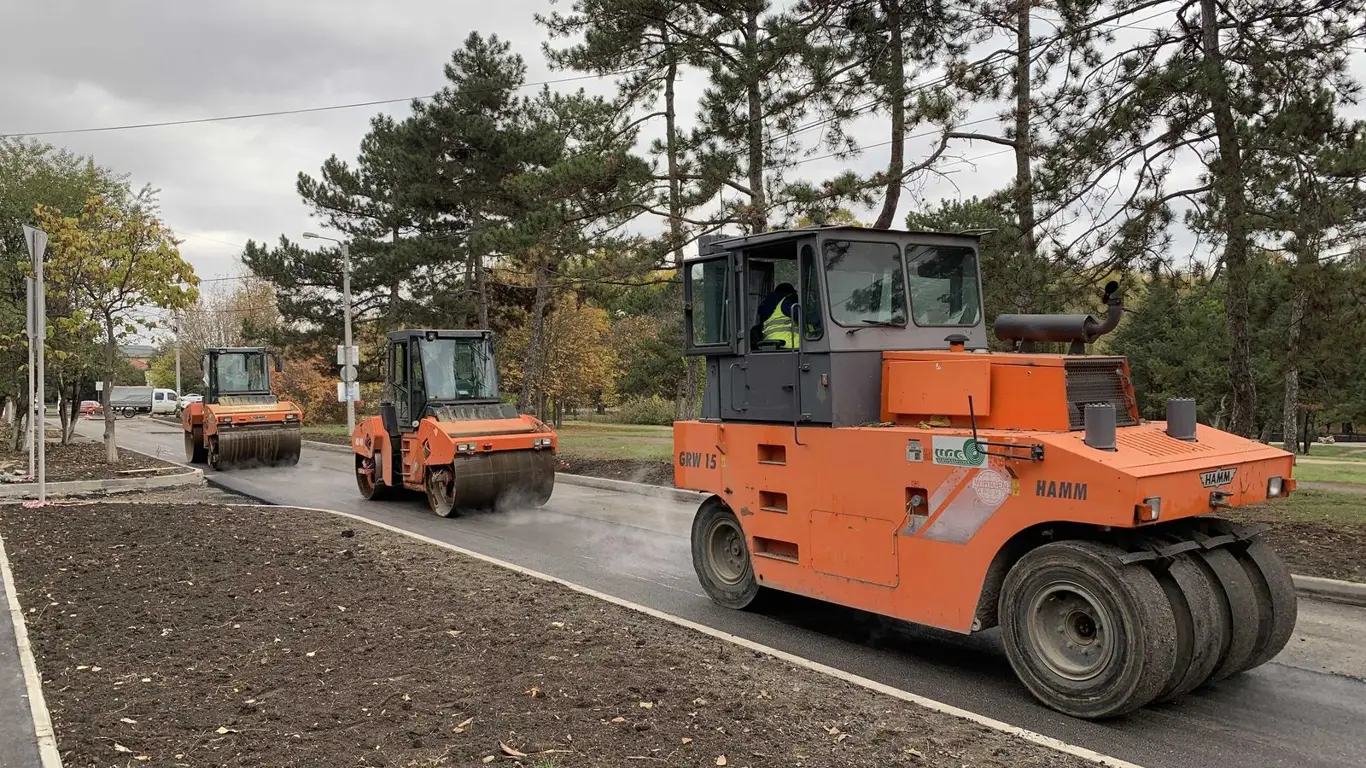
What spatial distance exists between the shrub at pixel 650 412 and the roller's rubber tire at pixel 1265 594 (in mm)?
36820

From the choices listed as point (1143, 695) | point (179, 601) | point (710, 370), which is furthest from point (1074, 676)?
point (179, 601)

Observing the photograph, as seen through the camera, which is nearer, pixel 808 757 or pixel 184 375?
pixel 808 757

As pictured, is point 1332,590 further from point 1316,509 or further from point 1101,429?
point 1101,429

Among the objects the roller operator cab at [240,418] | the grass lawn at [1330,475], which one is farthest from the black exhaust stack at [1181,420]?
the roller operator cab at [240,418]

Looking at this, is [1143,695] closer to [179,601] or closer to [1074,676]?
[1074,676]

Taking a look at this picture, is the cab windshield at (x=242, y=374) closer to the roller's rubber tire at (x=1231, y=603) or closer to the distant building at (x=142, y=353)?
the distant building at (x=142, y=353)

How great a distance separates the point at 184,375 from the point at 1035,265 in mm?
68309

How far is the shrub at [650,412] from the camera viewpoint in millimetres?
43375

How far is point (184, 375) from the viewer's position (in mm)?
66500

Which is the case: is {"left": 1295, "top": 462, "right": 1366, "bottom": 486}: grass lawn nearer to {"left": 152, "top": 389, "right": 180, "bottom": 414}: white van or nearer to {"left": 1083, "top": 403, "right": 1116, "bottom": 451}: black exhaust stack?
{"left": 1083, "top": 403, "right": 1116, "bottom": 451}: black exhaust stack

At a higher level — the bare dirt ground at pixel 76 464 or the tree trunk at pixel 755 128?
the tree trunk at pixel 755 128

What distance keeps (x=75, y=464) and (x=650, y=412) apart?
90.7 feet

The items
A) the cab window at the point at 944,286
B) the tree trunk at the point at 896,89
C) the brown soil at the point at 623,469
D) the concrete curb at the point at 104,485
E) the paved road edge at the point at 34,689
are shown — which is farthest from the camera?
the brown soil at the point at 623,469

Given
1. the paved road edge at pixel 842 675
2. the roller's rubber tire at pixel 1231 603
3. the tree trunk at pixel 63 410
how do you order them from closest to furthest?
Result: the paved road edge at pixel 842 675 → the roller's rubber tire at pixel 1231 603 → the tree trunk at pixel 63 410
